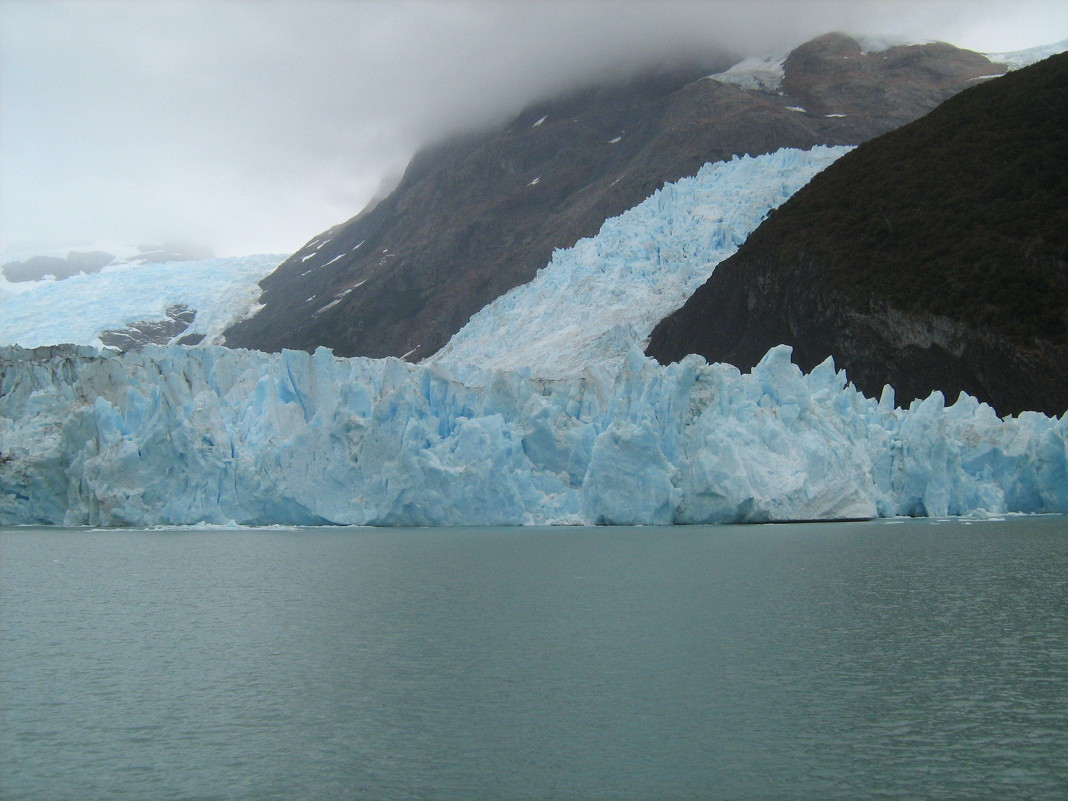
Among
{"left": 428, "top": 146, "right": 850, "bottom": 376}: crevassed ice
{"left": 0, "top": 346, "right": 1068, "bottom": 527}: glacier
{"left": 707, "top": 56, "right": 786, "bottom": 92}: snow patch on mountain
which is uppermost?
{"left": 707, "top": 56, "right": 786, "bottom": 92}: snow patch on mountain

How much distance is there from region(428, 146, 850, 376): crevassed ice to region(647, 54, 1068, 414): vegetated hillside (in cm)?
225

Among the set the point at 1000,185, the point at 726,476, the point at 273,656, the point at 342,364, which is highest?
the point at 1000,185

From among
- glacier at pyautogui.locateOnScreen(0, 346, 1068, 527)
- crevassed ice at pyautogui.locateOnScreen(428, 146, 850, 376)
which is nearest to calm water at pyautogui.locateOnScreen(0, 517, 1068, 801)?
glacier at pyautogui.locateOnScreen(0, 346, 1068, 527)

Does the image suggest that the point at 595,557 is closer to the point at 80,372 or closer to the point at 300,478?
the point at 300,478

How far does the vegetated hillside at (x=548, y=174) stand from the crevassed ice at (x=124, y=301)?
11.4 ft

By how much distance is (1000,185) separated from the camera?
124 feet

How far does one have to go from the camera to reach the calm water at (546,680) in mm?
6199

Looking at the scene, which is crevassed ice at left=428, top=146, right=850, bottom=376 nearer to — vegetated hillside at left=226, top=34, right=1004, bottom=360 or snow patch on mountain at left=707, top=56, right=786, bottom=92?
vegetated hillside at left=226, top=34, right=1004, bottom=360

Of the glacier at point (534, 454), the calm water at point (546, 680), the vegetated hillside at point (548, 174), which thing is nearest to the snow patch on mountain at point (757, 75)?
the vegetated hillside at point (548, 174)

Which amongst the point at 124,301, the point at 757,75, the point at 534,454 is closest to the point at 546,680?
the point at 534,454

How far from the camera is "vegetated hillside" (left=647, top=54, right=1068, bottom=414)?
32875 millimetres

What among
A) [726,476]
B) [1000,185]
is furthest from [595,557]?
[1000,185]

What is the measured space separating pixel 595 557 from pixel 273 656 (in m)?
8.17

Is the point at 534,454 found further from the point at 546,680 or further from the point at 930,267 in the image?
the point at 930,267
